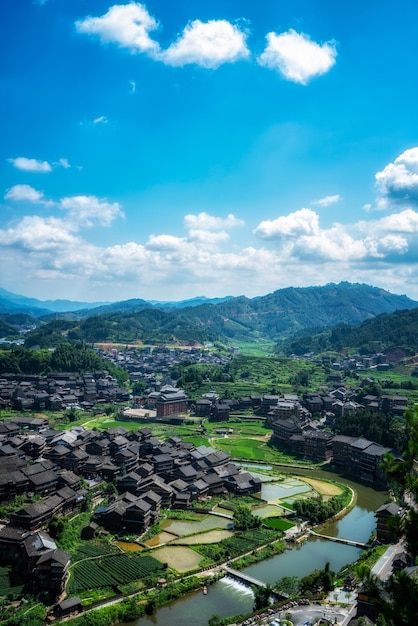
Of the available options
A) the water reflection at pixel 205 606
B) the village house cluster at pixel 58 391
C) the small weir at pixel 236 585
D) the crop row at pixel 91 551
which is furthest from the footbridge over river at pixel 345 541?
the village house cluster at pixel 58 391

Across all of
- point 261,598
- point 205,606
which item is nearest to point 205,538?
point 205,606

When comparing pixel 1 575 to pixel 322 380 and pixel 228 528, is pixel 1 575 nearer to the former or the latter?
pixel 228 528

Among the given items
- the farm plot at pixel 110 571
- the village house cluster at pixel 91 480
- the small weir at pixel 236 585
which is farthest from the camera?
the village house cluster at pixel 91 480

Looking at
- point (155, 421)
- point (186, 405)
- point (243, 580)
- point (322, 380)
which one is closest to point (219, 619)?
point (243, 580)

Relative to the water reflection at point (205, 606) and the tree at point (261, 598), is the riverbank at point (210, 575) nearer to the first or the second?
the water reflection at point (205, 606)

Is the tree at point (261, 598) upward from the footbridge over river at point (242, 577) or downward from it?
upward

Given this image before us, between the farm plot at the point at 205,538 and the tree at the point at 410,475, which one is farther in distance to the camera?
the farm plot at the point at 205,538

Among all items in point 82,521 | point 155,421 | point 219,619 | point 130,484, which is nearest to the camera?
point 219,619
